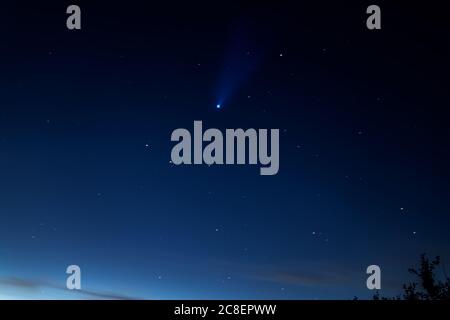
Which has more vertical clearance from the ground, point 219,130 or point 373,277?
point 219,130

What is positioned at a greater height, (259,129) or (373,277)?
(259,129)

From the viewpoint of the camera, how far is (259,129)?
5648 millimetres
